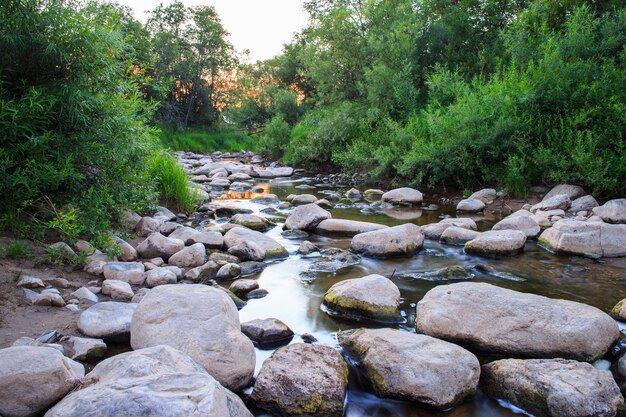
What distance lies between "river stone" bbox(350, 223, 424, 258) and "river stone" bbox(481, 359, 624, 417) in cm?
290

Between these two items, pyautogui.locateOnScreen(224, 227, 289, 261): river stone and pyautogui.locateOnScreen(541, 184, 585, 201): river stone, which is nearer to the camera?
pyautogui.locateOnScreen(224, 227, 289, 261): river stone

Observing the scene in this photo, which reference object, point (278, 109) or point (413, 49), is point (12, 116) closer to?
point (413, 49)

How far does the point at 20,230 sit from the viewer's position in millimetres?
4664

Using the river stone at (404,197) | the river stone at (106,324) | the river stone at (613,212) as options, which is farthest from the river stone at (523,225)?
the river stone at (106,324)

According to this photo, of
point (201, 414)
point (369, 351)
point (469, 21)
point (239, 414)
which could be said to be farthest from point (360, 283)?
point (469, 21)

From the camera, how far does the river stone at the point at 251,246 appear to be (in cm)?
571

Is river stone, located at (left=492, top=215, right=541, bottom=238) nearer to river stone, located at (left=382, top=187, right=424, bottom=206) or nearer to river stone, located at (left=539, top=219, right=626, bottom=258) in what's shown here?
river stone, located at (left=539, top=219, right=626, bottom=258)

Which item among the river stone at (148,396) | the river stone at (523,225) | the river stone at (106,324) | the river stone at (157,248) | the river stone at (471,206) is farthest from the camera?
the river stone at (471,206)

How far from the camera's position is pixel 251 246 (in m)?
5.77

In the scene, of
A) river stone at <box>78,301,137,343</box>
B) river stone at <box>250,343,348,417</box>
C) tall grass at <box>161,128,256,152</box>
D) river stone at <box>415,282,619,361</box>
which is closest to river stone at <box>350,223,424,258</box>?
river stone at <box>415,282,619,361</box>

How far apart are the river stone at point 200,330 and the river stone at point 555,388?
A: 1.59 m

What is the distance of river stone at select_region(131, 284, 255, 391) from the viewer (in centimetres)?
291

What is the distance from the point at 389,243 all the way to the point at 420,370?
3.10m

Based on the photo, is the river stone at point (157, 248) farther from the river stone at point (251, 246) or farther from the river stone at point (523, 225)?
the river stone at point (523, 225)
